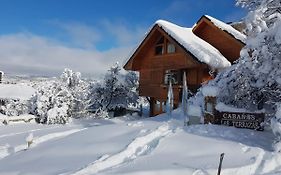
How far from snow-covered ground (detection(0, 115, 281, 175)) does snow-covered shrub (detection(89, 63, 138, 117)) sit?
17.6m

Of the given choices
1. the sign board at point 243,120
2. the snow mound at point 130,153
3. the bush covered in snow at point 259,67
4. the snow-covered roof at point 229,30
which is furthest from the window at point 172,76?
the snow mound at point 130,153

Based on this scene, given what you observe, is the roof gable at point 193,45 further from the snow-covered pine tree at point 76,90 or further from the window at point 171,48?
the snow-covered pine tree at point 76,90

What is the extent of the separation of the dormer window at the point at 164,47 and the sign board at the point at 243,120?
12.6 metres

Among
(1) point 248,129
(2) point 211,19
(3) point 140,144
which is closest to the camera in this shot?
(3) point 140,144

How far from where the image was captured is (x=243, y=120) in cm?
1248

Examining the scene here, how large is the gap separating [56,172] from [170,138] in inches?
158

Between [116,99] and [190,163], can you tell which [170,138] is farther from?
[116,99]

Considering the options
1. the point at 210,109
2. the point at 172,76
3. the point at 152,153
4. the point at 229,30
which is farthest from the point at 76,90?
the point at 152,153

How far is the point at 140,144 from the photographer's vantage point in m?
11.2

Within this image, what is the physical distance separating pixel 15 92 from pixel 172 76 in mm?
22603

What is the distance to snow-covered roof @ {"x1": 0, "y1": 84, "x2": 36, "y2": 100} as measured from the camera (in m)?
37.5

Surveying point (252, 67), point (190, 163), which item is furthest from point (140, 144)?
point (252, 67)

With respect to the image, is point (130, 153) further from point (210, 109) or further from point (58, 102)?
point (58, 102)

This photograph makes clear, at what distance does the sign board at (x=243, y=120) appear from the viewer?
12.2 m
